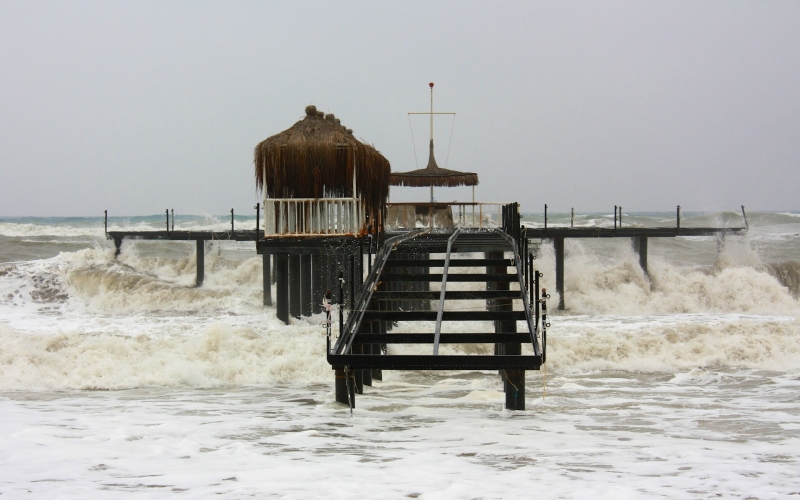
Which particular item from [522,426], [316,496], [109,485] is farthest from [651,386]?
[109,485]

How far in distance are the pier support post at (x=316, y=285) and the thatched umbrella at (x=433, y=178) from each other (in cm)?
778

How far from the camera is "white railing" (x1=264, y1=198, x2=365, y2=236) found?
1920 centimetres

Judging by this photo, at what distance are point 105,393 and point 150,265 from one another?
26503mm

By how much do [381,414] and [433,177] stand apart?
17.5 m


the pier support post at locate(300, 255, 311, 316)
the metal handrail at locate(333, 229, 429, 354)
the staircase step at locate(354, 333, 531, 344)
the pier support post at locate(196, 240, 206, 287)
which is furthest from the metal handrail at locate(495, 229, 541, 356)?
the pier support post at locate(196, 240, 206, 287)

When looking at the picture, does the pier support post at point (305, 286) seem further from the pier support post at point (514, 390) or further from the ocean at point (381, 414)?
the pier support post at point (514, 390)

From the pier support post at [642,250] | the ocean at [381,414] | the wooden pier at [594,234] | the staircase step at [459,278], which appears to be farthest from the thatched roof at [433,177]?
the staircase step at [459,278]

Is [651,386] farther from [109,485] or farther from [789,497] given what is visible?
[109,485]

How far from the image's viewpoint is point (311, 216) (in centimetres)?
1930

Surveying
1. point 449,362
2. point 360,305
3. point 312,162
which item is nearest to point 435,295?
point 360,305

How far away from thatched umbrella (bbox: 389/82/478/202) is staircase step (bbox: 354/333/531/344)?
55.0 feet

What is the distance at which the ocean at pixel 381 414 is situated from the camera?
7457mm

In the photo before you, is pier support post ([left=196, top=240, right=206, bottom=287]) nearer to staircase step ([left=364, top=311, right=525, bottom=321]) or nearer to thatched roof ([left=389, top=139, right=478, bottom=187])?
thatched roof ([left=389, top=139, right=478, bottom=187])

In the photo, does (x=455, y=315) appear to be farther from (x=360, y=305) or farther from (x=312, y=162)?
(x=312, y=162)
